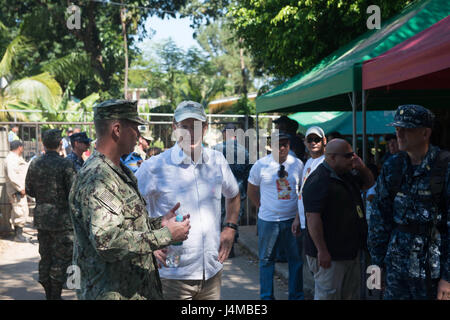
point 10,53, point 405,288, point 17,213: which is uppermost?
point 10,53

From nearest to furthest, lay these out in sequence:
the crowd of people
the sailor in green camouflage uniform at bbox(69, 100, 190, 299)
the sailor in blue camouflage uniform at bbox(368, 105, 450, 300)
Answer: the sailor in green camouflage uniform at bbox(69, 100, 190, 299), the crowd of people, the sailor in blue camouflage uniform at bbox(368, 105, 450, 300)

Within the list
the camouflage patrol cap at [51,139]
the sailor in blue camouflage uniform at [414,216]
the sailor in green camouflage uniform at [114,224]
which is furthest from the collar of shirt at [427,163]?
the camouflage patrol cap at [51,139]

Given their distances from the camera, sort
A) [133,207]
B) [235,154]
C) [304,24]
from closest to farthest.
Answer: [133,207]
[235,154]
[304,24]

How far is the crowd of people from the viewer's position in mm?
2516

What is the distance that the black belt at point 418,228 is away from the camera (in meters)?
3.29

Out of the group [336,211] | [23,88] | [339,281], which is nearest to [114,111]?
[336,211]

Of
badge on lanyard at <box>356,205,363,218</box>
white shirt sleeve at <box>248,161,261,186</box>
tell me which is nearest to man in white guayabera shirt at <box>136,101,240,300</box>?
badge on lanyard at <box>356,205,363,218</box>

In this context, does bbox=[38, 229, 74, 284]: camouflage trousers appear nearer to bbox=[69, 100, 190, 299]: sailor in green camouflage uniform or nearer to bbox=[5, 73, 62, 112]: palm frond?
bbox=[69, 100, 190, 299]: sailor in green camouflage uniform

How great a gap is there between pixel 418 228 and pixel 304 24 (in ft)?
27.0

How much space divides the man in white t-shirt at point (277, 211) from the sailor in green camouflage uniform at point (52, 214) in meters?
2.29

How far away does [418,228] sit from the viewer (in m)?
3.32

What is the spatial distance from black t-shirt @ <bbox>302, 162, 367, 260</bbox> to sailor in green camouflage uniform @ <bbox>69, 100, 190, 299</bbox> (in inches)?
66.0

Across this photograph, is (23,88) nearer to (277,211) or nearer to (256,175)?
(256,175)
